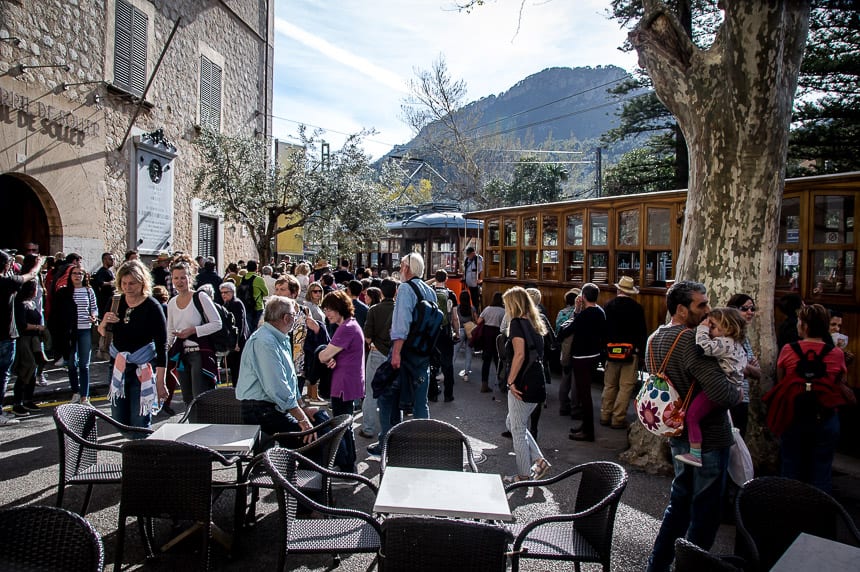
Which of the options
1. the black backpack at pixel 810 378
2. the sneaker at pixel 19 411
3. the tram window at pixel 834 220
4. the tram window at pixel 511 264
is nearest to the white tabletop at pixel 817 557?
the black backpack at pixel 810 378

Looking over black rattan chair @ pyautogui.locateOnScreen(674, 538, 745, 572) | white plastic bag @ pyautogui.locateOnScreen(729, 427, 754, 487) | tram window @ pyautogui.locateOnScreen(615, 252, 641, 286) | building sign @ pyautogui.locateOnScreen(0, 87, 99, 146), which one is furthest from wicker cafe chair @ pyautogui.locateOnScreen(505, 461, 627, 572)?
building sign @ pyautogui.locateOnScreen(0, 87, 99, 146)

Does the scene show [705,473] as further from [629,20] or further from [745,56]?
[629,20]

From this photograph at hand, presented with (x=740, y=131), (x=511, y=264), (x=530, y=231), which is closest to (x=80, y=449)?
(x=740, y=131)

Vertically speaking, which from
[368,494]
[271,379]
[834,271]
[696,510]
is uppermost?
[834,271]

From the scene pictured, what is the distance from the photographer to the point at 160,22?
51.7ft

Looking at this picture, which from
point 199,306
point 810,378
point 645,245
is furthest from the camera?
point 645,245

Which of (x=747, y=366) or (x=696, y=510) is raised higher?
(x=747, y=366)

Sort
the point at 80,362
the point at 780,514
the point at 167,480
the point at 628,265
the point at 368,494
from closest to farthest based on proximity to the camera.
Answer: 1. the point at 780,514
2. the point at 167,480
3. the point at 368,494
4. the point at 80,362
5. the point at 628,265

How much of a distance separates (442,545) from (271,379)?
217 cm

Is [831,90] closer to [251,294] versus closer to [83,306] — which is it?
[251,294]

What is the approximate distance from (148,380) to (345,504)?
1947 millimetres

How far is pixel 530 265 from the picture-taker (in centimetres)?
1157

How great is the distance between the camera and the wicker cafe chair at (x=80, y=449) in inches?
Result: 156

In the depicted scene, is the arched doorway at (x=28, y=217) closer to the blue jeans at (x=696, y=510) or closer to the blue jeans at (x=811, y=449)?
the blue jeans at (x=696, y=510)
